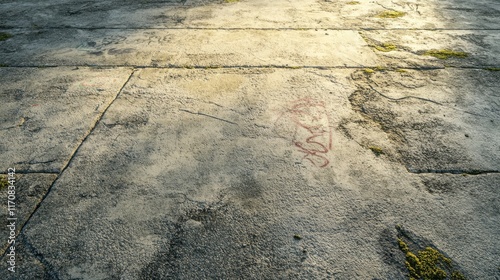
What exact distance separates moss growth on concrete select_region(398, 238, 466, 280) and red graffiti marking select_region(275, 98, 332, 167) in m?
0.61

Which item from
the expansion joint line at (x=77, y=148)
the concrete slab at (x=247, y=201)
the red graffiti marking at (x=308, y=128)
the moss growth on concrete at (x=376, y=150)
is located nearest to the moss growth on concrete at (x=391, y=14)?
the concrete slab at (x=247, y=201)

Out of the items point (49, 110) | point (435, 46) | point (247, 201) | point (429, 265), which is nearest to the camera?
point (429, 265)

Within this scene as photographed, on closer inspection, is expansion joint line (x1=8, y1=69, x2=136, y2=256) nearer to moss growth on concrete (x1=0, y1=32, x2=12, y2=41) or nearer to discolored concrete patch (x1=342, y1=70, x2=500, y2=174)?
discolored concrete patch (x1=342, y1=70, x2=500, y2=174)

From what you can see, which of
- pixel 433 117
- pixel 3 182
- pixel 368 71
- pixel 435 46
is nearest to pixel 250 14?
pixel 368 71

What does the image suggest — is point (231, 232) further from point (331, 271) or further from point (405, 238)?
point (405, 238)

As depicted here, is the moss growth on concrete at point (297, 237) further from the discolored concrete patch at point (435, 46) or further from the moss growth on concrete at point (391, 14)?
the moss growth on concrete at point (391, 14)

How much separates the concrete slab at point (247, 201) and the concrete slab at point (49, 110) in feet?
0.40

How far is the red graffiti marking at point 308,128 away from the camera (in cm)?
182

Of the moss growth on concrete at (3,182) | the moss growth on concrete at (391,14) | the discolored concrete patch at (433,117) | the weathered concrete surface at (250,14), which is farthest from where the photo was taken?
the moss growth on concrete at (391,14)

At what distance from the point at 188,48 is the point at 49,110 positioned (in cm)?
129

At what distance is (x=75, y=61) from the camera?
9.02 feet

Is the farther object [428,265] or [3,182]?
[3,182]

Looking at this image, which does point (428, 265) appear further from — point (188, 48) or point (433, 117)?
point (188, 48)

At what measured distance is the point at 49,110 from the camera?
216 centimetres
